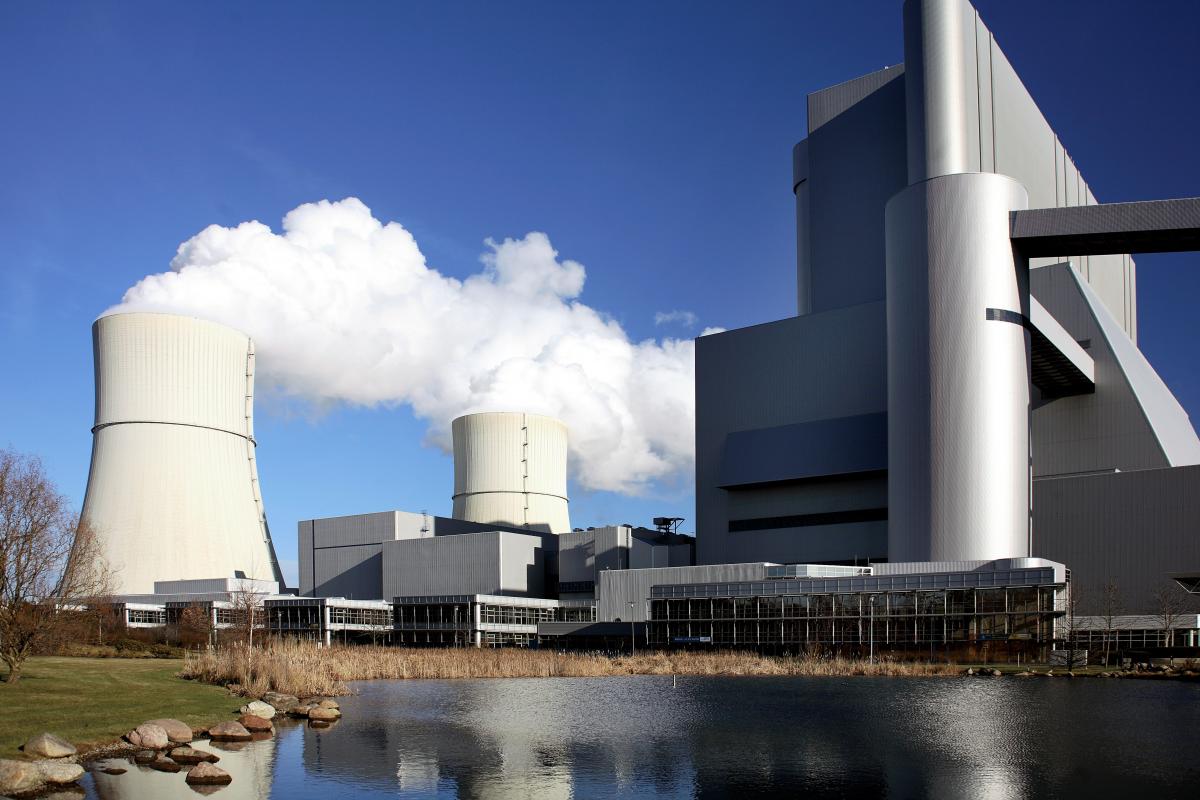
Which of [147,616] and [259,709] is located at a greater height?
[259,709]

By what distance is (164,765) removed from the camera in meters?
14.6

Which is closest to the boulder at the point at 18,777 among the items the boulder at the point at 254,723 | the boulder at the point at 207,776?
Answer: the boulder at the point at 207,776

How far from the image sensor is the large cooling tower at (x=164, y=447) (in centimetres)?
4641

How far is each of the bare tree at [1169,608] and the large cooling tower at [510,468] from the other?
1345 inches

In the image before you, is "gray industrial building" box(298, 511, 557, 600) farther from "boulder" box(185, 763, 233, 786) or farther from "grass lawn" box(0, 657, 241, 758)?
"boulder" box(185, 763, 233, 786)

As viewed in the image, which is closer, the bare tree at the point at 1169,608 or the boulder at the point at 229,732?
the boulder at the point at 229,732

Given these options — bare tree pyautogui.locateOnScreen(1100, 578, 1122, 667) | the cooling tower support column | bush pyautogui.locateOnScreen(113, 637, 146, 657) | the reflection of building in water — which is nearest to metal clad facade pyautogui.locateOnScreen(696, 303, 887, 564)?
the cooling tower support column

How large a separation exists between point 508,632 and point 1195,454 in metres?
38.5

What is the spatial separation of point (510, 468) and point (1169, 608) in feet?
120

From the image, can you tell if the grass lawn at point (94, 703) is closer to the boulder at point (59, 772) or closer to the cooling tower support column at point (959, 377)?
the boulder at point (59, 772)

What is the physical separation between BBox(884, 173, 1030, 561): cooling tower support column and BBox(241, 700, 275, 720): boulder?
3236 centimetres

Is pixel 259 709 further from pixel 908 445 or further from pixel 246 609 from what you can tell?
pixel 908 445

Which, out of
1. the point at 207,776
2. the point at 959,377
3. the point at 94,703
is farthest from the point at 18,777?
the point at 959,377

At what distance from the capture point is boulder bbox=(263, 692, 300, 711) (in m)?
21.8
